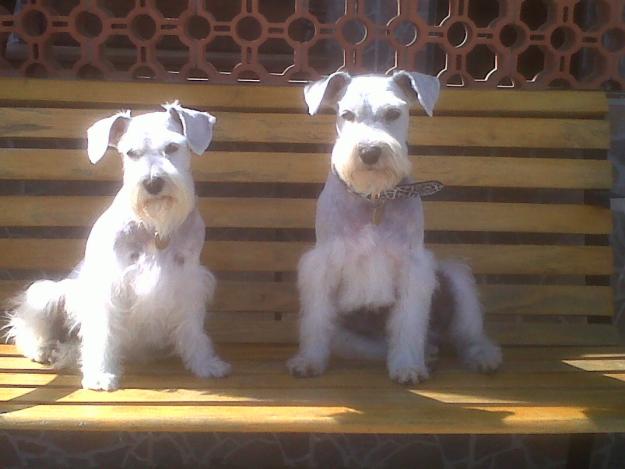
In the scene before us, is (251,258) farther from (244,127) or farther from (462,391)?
(462,391)

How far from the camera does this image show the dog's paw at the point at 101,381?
9.62 feet

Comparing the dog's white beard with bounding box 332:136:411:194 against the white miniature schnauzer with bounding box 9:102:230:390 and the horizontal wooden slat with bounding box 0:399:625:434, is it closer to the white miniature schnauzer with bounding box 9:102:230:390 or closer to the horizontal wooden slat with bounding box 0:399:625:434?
the white miniature schnauzer with bounding box 9:102:230:390

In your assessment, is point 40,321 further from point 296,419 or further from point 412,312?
point 412,312

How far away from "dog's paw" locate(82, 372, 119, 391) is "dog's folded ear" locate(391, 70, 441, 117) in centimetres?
151

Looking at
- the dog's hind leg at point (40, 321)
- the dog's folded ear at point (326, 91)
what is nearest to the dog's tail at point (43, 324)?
the dog's hind leg at point (40, 321)

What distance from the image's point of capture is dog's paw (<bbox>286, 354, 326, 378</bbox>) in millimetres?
3100

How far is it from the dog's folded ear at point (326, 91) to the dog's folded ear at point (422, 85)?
20 cm

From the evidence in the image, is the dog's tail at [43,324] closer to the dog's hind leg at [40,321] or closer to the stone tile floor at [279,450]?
the dog's hind leg at [40,321]

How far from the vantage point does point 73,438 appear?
13.6ft

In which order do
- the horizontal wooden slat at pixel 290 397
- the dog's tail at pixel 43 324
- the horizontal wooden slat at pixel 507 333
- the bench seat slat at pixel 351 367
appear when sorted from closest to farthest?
the horizontal wooden slat at pixel 290 397, the bench seat slat at pixel 351 367, the dog's tail at pixel 43 324, the horizontal wooden slat at pixel 507 333

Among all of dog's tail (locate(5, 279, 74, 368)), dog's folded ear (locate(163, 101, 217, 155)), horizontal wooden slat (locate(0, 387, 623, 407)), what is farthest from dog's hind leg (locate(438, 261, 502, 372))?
dog's tail (locate(5, 279, 74, 368))

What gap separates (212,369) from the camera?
10.2 feet

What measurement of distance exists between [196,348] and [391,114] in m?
1.14

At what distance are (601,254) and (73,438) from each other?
2693 mm
